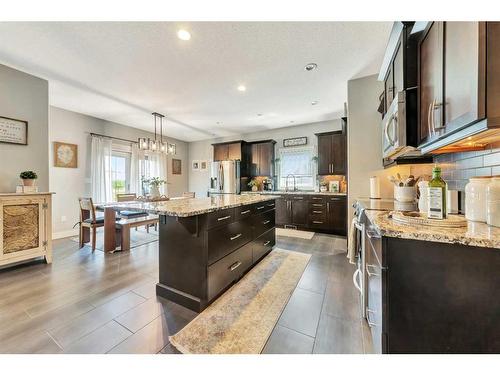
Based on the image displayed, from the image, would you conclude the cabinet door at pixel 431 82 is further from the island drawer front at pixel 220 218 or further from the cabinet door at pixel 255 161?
the cabinet door at pixel 255 161

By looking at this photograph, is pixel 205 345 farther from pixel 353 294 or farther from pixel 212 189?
pixel 212 189

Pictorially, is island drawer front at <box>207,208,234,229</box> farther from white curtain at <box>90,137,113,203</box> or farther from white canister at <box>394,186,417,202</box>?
white curtain at <box>90,137,113,203</box>

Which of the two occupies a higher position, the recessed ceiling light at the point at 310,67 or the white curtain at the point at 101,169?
the recessed ceiling light at the point at 310,67

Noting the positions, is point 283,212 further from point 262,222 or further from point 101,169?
point 101,169

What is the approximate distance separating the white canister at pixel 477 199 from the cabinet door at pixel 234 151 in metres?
4.96

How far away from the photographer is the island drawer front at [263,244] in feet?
8.75

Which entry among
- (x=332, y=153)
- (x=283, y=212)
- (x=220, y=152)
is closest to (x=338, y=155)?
(x=332, y=153)

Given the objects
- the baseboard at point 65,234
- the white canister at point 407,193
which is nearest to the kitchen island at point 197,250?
the white canister at point 407,193

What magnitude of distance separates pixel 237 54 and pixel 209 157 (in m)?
4.75

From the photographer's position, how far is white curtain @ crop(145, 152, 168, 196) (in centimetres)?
591

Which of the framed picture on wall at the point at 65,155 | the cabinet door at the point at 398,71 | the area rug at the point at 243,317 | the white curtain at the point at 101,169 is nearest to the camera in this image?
the area rug at the point at 243,317

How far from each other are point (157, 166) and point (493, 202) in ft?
21.1

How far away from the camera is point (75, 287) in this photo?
2.13m

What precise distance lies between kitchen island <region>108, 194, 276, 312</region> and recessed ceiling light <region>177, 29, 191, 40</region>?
5.56ft
